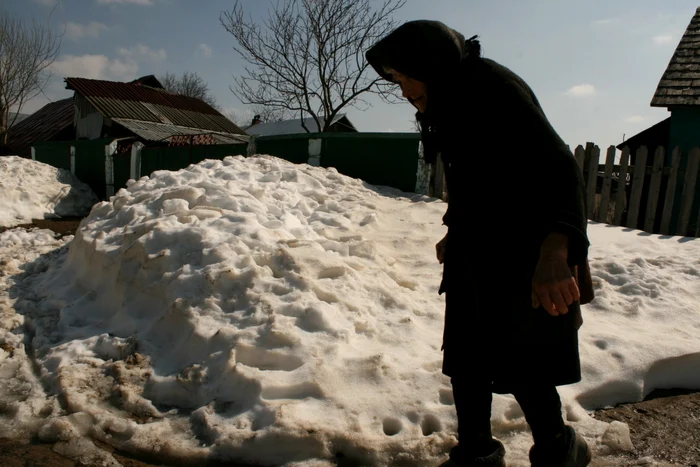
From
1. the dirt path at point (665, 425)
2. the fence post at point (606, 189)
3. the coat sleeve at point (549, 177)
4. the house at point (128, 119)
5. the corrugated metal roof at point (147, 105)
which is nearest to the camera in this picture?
A: the coat sleeve at point (549, 177)

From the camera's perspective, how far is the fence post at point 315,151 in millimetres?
7965

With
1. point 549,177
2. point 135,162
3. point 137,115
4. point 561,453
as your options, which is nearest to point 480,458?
point 561,453

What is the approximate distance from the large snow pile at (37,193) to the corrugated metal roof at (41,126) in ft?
57.7

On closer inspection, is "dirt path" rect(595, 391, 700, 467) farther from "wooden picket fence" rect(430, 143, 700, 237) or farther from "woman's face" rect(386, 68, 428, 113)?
"wooden picket fence" rect(430, 143, 700, 237)

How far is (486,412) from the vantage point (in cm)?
194

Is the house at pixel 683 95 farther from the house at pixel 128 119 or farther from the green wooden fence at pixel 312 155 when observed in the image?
the house at pixel 128 119

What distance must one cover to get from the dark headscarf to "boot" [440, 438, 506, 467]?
1202 millimetres

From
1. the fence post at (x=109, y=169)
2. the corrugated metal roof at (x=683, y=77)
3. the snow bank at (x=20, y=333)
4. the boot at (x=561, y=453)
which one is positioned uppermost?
the corrugated metal roof at (x=683, y=77)

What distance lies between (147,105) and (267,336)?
23.3 metres

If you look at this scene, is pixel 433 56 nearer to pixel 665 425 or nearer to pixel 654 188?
pixel 665 425

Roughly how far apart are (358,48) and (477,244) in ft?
61.4

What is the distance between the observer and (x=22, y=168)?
34.9 feet

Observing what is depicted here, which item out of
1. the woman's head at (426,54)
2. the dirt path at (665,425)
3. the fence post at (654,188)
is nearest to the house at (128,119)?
the fence post at (654,188)

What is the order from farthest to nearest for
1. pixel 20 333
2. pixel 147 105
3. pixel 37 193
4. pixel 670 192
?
pixel 147 105 < pixel 37 193 < pixel 670 192 < pixel 20 333
